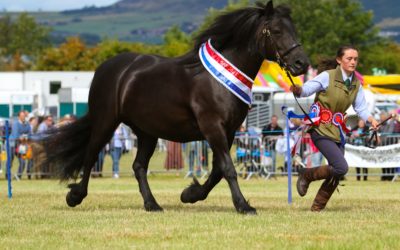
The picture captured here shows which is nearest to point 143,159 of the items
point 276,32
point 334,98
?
point 276,32

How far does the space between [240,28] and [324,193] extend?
2233mm

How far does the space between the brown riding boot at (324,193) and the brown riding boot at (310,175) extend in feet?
0.57

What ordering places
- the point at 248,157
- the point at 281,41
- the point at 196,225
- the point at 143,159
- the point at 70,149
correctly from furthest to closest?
the point at 248,157 → the point at 70,149 → the point at 143,159 → the point at 281,41 → the point at 196,225

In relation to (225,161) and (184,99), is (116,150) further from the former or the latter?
(225,161)

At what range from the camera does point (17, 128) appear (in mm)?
24891

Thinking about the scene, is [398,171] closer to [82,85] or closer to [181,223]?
[181,223]

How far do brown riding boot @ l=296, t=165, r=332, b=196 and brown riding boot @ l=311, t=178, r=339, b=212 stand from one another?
17 centimetres

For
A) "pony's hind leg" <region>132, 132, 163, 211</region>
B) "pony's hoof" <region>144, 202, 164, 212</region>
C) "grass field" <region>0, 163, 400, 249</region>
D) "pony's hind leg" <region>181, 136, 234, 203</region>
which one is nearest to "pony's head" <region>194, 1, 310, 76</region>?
"pony's hind leg" <region>181, 136, 234, 203</region>

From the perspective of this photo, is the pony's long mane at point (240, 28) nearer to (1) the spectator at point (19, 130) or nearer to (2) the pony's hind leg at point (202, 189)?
(2) the pony's hind leg at point (202, 189)

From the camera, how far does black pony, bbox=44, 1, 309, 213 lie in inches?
444

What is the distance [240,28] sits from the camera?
37.9ft

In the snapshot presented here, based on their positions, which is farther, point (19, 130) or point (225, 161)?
point (19, 130)

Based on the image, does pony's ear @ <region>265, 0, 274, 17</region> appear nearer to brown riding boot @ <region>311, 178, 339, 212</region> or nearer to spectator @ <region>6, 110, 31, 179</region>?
brown riding boot @ <region>311, 178, 339, 212</region>

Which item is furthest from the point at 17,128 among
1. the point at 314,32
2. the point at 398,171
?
the point at 314,32
